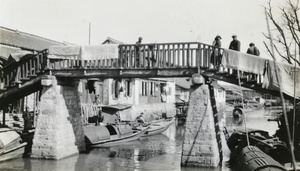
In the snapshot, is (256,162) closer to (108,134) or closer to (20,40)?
(108,134)

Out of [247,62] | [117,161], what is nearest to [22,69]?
[117,161]

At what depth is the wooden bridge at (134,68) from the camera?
606 inches

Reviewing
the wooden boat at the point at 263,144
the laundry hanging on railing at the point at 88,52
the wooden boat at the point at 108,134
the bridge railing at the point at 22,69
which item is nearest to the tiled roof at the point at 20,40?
the bridge railing at the point at 22,69

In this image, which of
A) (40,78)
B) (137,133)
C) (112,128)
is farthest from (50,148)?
(137,133)

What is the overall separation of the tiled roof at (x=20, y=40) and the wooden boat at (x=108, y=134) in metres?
15.2

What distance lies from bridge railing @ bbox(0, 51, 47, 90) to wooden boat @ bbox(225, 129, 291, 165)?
38.6 ft

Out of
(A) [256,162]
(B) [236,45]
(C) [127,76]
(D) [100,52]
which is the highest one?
(B) [236,45]

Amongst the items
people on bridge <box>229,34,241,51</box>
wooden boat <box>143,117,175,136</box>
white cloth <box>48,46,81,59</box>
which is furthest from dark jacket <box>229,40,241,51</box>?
wooden boat <box>143,117,175,136</box>

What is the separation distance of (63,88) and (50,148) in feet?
11.2

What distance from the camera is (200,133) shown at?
15.2 metres

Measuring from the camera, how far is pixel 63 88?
59.6ft

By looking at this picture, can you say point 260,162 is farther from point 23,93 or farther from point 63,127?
point 23,93

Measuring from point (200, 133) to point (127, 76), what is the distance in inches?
187

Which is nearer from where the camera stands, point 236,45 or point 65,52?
point 236,45
